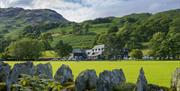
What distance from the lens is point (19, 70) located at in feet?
79.2

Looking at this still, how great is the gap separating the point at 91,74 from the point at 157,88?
3.73 metres

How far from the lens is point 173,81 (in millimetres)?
16719

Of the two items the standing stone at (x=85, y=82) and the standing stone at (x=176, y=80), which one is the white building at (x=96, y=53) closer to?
the standing stone at (x=85, y=82)

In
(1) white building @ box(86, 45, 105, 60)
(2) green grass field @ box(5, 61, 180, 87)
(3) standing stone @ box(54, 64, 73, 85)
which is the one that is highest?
(3) standing stone @ box(54, 64, 73, 85)

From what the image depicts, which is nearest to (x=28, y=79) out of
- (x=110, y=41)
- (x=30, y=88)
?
(x=30, y=88)

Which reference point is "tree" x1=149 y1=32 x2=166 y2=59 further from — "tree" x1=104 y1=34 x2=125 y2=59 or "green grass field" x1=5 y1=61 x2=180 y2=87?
"green grass field" x1=5 y1=61 x2=180 y2=87

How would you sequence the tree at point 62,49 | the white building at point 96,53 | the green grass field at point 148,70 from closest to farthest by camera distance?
the green grass field at point 148,70, the tree at point 62,49, the white building at point 96,53

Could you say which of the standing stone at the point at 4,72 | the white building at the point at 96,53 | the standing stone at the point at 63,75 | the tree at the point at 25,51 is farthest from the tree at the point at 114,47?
the standing stone at the point at 63,75

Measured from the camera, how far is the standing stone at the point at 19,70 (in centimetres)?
2245

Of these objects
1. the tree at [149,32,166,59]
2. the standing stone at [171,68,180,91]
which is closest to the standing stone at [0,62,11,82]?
the standing stone at [171,68,180,91]

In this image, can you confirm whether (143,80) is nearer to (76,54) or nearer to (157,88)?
(157,88)

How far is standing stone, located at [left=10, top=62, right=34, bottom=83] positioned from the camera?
2245cm

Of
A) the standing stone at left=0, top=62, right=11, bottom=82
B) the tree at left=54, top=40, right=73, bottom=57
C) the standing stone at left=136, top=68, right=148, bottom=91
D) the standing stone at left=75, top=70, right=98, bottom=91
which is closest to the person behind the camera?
the standing stone at left=136, top=68, right=148, bottom=91

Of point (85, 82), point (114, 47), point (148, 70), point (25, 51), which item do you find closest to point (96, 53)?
point (114, 47)
